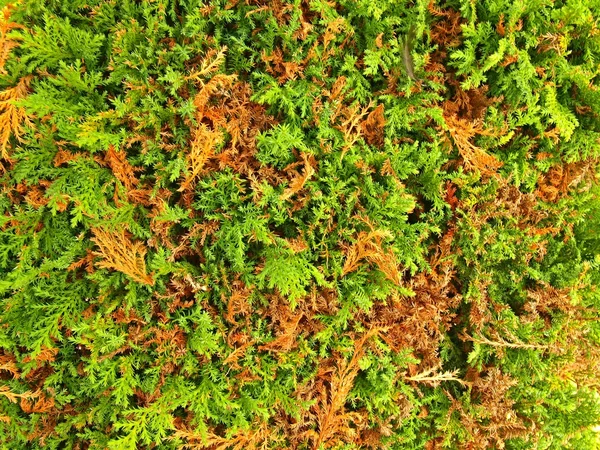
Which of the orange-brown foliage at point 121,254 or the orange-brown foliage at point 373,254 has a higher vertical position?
the orange-brown foliage at point 373,254

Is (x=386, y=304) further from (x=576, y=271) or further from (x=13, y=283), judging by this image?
(x=13, y=283)

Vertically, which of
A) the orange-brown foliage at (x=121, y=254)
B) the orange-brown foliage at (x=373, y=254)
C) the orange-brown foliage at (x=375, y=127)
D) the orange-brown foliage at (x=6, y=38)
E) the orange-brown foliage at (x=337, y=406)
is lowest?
the orange-brown foliage at (x=337, y=406)

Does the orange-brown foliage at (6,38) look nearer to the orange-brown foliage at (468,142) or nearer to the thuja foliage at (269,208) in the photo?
the thuja foliage at (269,208)

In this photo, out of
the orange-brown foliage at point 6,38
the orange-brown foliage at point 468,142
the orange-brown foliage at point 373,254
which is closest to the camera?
the orange-brown foliage at point 6,38

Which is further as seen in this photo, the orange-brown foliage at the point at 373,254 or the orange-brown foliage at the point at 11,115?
the orange-brown foliage at the point at 373,254

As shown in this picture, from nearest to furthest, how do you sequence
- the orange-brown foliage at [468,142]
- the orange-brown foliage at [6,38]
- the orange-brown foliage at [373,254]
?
1. the orange-brown foliage at [6,38]
2. the orange-brown foliage at [373,254]
3. the orange-brown foliage at [468,142]

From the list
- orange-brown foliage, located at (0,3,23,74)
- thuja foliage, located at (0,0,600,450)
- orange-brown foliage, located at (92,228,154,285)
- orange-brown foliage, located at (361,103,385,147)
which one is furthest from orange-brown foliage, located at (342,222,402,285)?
orange-brown foliage, located at (0,3,23,74)

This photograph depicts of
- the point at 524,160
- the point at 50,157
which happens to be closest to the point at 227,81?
the point at 50,157

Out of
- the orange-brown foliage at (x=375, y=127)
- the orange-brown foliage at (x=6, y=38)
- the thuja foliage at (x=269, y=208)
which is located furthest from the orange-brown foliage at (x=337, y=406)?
the orange-brown foliage at (x=6, y=38)

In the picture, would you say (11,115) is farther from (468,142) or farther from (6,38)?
(468,142)

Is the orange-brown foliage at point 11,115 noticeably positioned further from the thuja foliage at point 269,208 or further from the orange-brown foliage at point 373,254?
the orange-brown foliage at point 373,254
